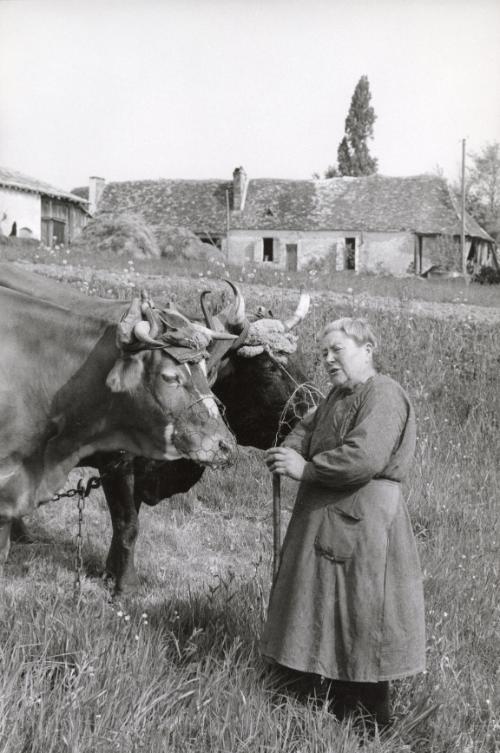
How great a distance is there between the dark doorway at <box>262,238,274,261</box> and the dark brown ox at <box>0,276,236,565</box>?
39657 mm

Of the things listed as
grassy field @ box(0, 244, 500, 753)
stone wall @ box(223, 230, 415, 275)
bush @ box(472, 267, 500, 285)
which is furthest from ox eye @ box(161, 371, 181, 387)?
stone wall @ box(223, 230, 415, 275)

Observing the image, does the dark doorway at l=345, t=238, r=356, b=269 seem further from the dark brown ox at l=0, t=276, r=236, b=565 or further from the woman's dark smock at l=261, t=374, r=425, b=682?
the woman's dark smock at l=261, t=374, r=425, b=682

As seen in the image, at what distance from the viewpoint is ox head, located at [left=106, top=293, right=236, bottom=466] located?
3.96m

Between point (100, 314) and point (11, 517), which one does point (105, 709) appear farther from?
point (100, 314)

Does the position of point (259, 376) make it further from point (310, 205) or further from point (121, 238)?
point (310, 205)

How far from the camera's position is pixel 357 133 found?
54594mm

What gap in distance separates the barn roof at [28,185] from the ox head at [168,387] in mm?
33283

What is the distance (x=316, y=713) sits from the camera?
3.48m

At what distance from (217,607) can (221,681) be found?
776 mm

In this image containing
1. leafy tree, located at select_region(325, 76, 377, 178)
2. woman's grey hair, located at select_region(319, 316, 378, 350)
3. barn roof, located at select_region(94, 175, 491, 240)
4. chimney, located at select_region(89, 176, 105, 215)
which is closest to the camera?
woman's grey hair, located at select_region(319, 316, 378, 350)

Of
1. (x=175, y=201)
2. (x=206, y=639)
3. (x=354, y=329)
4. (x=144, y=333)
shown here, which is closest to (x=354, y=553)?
(x=354, y=329)

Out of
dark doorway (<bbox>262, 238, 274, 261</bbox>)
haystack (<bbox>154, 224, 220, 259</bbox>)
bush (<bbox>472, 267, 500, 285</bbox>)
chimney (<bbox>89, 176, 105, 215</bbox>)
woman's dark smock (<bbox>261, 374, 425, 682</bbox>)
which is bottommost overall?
woman's dark smock (<bbox>261, 374, 425, 682</bbox>)

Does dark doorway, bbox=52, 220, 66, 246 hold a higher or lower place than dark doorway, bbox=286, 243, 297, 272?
higher

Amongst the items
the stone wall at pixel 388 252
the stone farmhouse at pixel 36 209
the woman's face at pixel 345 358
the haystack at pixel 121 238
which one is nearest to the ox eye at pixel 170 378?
the woman's face at pixel 345 358
